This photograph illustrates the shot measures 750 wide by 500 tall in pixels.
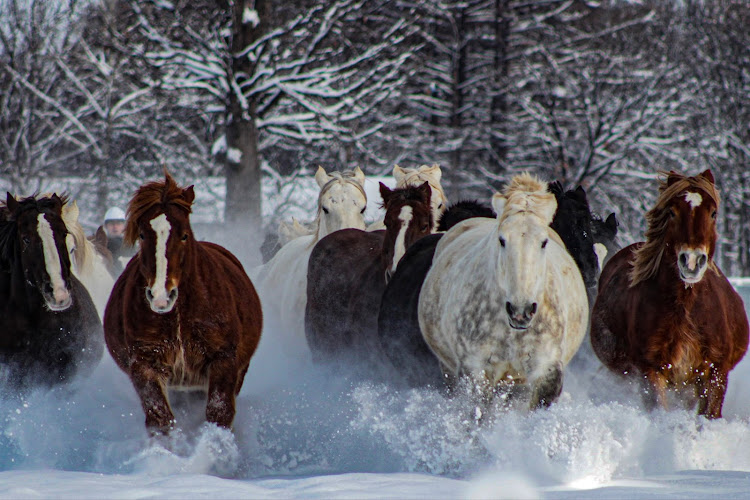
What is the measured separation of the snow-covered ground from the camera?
16.1ft

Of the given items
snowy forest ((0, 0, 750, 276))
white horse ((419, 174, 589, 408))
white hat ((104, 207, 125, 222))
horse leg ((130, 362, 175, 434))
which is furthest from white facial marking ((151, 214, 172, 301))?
snowy forest ((0, 0, 750, 276))

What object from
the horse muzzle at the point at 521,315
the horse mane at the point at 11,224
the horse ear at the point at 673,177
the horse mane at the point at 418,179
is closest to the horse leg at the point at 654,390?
the horse ear at the point at 673,177

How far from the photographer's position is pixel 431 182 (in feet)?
28.5

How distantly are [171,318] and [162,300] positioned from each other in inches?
15.8

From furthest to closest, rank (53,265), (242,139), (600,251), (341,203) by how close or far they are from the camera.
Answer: (242,139) < (600,251) < (341,203) < (53,265)

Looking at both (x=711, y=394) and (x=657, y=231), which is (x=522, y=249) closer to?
(x=657, y=231)

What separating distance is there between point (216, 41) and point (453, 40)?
40.2ft

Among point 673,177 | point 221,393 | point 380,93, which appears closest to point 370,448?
point 221,393

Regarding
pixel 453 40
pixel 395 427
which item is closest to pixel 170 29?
pixel 453 40

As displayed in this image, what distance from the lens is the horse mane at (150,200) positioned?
220 inches

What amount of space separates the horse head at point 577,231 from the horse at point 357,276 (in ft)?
3.43

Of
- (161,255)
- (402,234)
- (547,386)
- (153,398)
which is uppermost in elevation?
(402,234)

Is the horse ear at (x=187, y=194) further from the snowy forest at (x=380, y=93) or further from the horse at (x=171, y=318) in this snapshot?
the snowy forest at (x=380, y=93)

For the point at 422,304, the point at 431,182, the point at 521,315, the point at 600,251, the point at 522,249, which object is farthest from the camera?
the point at 600,251
